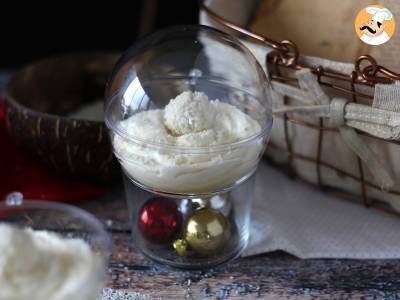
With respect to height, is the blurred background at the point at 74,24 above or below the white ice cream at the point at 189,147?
below

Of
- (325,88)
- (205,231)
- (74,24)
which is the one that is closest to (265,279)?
(205,231)

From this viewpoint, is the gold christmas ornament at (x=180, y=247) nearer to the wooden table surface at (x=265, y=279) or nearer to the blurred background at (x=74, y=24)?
the wooden table surface at (x=265, y=279)

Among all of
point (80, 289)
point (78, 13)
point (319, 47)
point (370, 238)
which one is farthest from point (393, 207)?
point (78, 13)

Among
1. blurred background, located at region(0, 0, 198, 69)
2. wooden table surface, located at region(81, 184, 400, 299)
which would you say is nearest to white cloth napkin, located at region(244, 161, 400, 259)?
wooden table surface, located at region(81, 184, 400, 299)

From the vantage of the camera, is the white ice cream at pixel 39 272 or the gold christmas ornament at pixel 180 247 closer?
the white ice cream at pixel 39 272

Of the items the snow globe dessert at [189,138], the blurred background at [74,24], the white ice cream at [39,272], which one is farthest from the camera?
the blurred background at [74,24]

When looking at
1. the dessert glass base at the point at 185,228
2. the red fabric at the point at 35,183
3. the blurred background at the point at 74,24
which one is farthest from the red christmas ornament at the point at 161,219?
the blurred background at the point at 74,24

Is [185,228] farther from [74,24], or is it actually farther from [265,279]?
[74,24]

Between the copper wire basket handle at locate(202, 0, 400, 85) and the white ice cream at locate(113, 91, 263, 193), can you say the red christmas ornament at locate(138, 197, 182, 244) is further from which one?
the copper wire basket handle at locate(202, 0, 400, 85)
